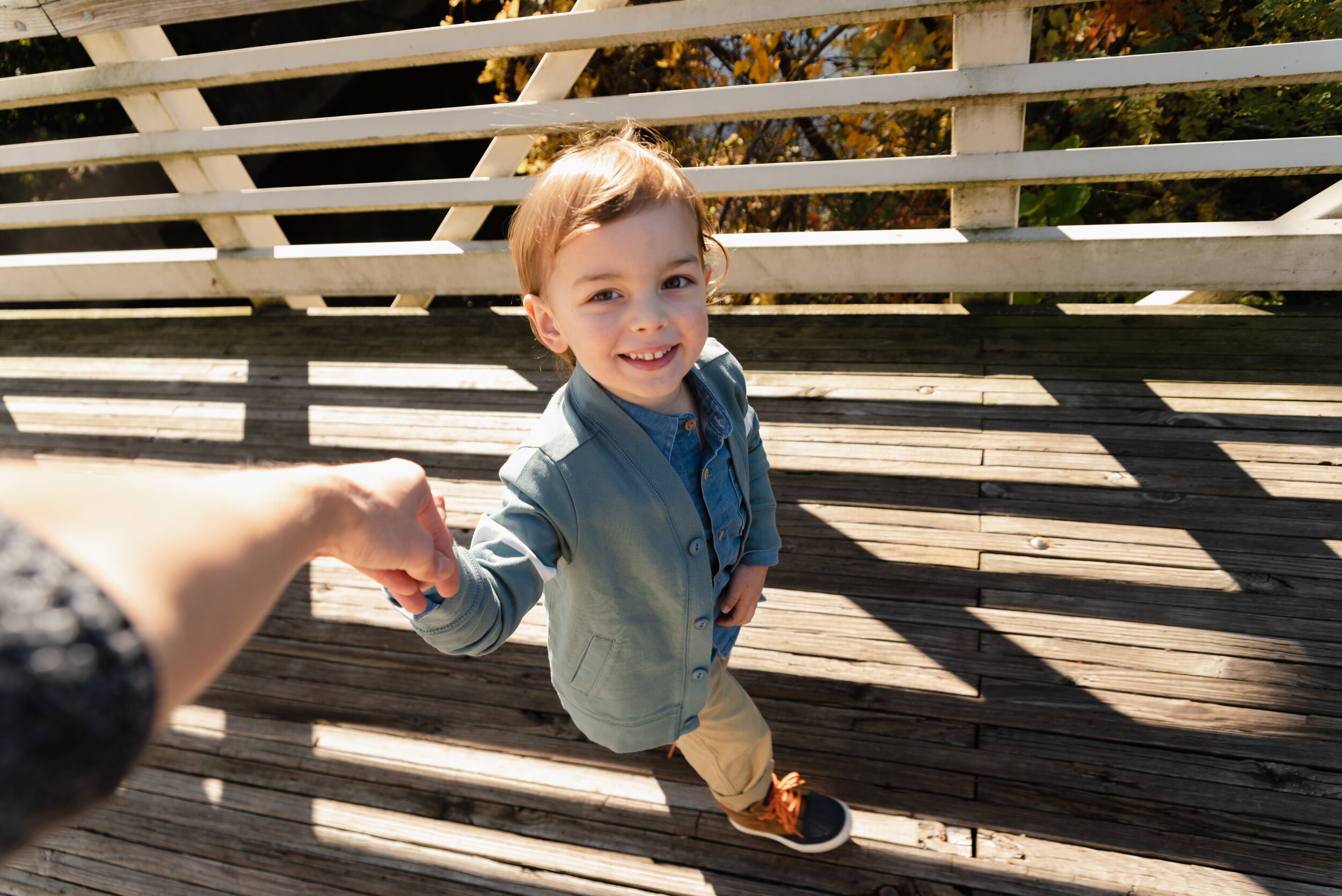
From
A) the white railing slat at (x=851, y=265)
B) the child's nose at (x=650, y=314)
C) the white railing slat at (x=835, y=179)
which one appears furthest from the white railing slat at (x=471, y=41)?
the child's nose at (x=650, y=314)

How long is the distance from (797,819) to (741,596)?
0.50 meters

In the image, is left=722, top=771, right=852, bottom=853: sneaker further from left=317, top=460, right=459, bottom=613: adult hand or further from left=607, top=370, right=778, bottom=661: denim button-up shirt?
left=317, top=460, right=459, bottom=613: adult hand

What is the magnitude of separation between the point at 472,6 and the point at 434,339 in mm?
3063

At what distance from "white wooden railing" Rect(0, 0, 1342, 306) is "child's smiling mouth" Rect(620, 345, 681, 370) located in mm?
1787

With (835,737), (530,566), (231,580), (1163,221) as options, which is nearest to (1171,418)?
(835,737)

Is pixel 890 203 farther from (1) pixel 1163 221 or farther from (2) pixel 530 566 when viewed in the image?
(2) pixel 530 566

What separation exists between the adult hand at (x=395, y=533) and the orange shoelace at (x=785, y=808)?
100 centimetres

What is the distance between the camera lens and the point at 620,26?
2.71m

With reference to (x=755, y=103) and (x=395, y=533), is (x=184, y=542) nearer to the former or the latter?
(x=395, y=533)

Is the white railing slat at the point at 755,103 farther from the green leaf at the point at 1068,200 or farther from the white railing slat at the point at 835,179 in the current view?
the green leaf at the point at 1068,200

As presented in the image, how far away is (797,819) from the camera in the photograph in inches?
61.4

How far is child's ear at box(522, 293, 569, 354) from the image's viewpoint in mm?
1250

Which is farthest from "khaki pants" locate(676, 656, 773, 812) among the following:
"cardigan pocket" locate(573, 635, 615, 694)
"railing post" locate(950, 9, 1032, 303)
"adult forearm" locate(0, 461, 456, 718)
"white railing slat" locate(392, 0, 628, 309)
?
"white railing slat" locate(392, 0, 628, 309)

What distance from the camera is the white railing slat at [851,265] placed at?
8.38 feet
